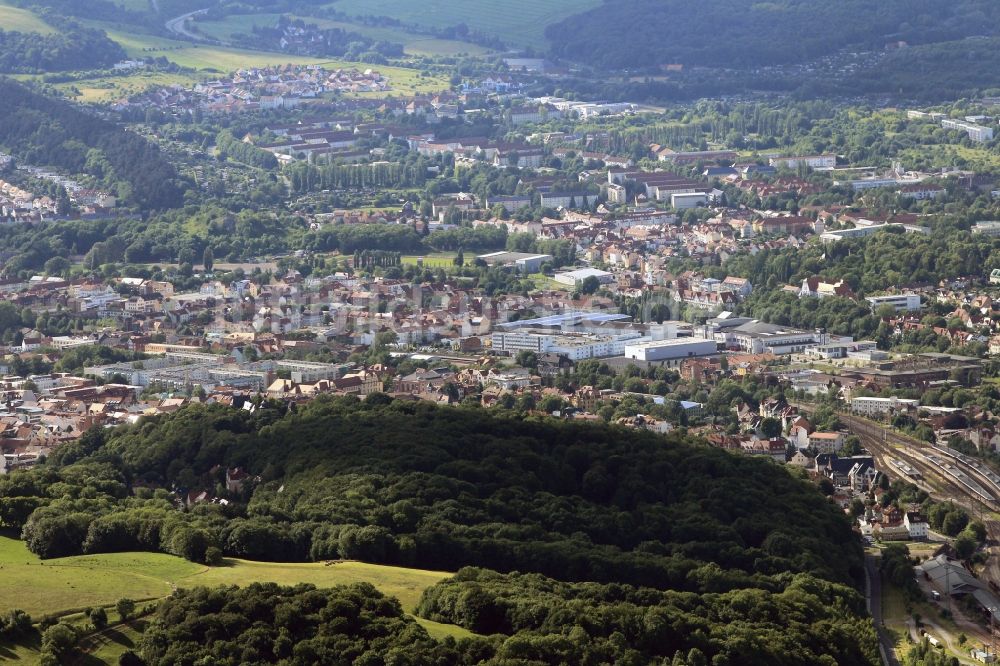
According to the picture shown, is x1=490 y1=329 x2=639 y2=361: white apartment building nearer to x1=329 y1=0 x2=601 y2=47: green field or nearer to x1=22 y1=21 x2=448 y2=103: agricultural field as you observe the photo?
x1=22 y1=21 x2=448 y2=103: agricultural field

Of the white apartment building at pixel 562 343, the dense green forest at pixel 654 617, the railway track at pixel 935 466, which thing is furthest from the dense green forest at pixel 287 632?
the white apartment building at pixel 562 343

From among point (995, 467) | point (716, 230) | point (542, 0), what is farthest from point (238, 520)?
point (542, 0)

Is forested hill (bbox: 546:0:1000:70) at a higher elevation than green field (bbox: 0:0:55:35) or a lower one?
lower

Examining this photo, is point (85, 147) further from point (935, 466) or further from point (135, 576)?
point (135, 576)

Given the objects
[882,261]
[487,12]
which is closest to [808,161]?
[882,261]

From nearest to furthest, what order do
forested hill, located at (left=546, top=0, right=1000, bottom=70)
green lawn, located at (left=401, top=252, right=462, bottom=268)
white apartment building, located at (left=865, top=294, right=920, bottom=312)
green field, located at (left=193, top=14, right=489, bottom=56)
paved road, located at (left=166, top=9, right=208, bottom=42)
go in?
white apartment building, located at (left=865, top=294, right=920, bottom=312) < green lawn, located at (left=401, top=252, right=462, bottom=268) < forested hill, located at (left=546, top=0, right=1000, bottom=70) < paved road, located at (left=166, top=9, right=208, bottom=42) < green field, located at (left=193, top=14, right=489, bottom=56)

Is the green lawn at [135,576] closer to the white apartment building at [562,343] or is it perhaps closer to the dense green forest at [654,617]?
the dense green forest at [654,617]

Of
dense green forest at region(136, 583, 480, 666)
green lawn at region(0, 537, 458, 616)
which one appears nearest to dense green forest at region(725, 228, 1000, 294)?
green lawn at region(0, 537, 458, 616)
